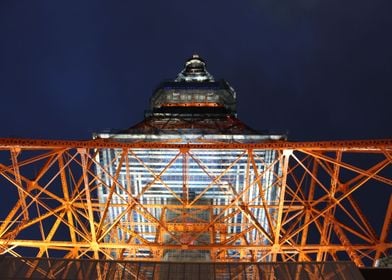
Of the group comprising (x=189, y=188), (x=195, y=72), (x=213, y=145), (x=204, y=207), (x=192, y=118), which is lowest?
(x=204, y=207)

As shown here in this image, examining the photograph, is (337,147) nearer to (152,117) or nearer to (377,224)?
(152,117)

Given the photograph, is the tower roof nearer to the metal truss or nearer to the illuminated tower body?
the illuminated tower body

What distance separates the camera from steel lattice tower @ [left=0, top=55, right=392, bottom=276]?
17562 millimetres

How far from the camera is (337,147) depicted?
16422 mm

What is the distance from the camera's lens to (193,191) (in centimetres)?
2691

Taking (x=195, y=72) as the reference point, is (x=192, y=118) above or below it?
below

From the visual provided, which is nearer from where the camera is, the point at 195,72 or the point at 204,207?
the point at 204,207

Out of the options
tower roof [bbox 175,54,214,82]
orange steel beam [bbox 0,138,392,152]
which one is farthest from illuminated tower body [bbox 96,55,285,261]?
tower roof [bbox 175,54,214,82]

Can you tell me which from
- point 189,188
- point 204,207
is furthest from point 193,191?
point 204,207

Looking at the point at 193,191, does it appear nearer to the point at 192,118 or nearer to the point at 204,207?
the point at 204,207

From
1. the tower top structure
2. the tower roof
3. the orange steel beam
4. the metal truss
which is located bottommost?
the metal truss

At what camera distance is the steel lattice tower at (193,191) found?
1756cm

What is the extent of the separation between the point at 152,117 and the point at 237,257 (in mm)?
14506

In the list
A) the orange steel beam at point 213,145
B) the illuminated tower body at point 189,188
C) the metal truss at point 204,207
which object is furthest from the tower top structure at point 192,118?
the orange steel beam at point 213,145
